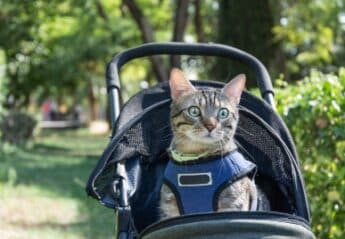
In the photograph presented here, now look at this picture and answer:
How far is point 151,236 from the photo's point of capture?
2557 mm

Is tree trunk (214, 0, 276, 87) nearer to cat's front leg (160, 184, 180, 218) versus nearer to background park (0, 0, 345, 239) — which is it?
background park (0, 0, 345, 239)

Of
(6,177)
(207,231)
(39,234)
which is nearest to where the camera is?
(207,231)

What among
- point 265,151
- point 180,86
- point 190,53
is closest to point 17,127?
point 190,53

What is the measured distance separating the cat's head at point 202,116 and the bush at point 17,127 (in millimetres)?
17303

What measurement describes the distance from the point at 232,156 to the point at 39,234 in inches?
162

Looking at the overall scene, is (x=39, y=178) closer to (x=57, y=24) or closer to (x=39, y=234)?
(x=39, y=234)

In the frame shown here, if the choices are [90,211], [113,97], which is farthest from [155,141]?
[90,211]

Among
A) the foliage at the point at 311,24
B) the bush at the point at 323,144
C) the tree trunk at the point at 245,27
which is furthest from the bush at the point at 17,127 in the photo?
the bush at the point at 323,144

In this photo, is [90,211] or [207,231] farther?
[90,211]

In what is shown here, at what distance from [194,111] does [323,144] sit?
6.43 ft

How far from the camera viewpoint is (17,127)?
20.7 m

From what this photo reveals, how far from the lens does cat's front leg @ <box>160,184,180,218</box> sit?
3.03 m

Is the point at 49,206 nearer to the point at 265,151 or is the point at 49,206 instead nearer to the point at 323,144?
the point at 323,144

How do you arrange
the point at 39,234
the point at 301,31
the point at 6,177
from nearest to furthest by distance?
1. the point at 39,234
2. the point at 6,177
3. the point at 301,31
